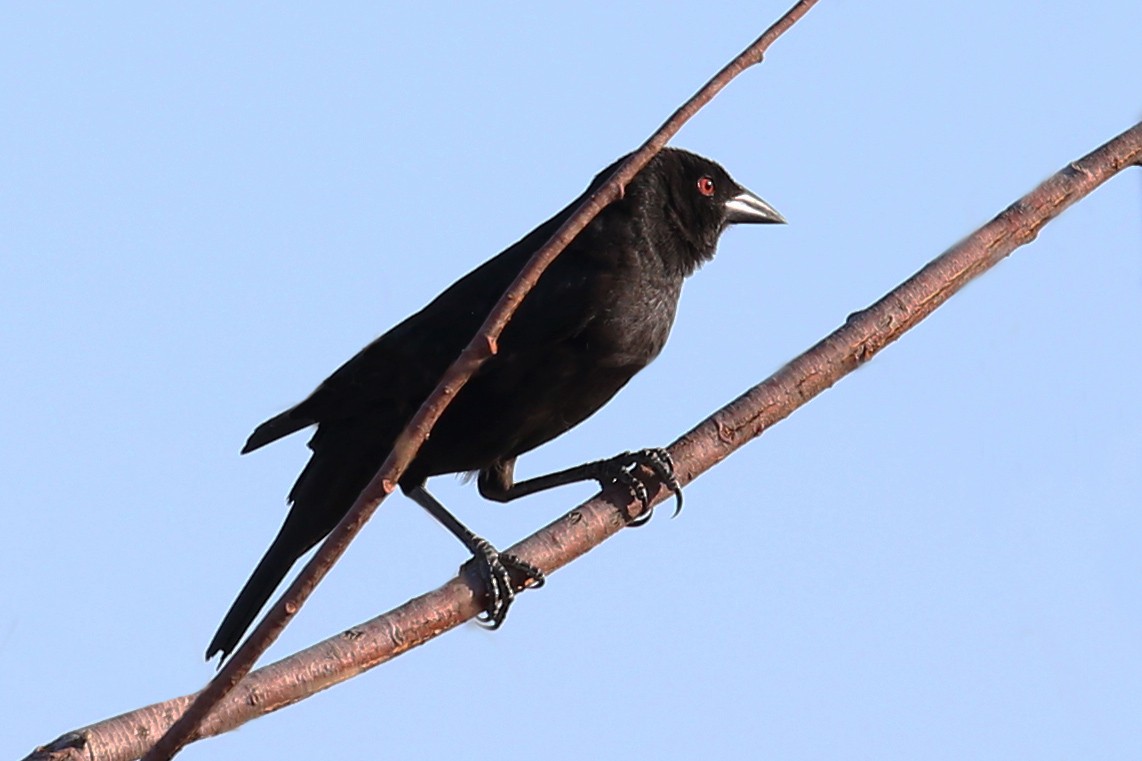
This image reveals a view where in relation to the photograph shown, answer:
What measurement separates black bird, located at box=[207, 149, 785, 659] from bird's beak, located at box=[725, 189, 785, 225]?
558mm

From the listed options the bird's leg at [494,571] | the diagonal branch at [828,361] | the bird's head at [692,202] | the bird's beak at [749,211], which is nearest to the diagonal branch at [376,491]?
the diagonal branch at [828,361]

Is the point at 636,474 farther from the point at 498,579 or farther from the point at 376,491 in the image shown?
the point at 376,491

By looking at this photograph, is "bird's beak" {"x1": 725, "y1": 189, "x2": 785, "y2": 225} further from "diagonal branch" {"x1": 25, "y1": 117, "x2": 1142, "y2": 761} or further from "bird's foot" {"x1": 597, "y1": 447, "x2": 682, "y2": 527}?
"diagonal branch" {"x1": 25, "y1": 117, "x2": 1142, "y2": 761}

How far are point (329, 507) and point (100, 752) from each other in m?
2.41


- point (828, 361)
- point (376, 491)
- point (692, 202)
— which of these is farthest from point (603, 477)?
point (376, 491)

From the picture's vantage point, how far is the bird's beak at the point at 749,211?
6.08 meters

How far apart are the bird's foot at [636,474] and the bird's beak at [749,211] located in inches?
55.1

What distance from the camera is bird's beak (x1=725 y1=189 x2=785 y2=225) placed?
608 cm

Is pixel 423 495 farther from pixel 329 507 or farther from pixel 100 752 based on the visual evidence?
pixel 100 752

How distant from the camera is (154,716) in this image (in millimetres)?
2951

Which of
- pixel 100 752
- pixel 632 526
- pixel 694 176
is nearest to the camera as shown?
pixel 100 752

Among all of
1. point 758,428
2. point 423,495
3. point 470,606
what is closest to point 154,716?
point 470,606

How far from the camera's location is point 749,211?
242 inches

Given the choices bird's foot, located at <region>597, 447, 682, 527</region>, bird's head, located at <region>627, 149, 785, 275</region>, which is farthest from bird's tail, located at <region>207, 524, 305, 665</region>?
bird's head, located at <region>627, 149, 785, 275</region>
